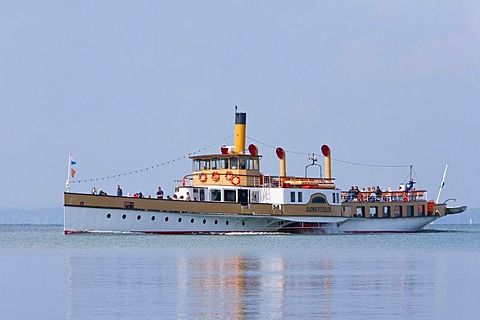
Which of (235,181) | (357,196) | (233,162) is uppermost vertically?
(233,162)

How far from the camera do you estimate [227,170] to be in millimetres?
74438

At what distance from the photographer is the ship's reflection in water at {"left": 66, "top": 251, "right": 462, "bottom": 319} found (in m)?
28.0

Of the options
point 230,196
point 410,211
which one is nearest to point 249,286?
point 230,196

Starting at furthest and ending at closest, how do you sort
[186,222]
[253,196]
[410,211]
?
1. [410,211]
2. [253,196]
3. [186,222]

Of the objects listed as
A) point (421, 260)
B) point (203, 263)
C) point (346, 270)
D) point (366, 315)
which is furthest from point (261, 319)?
point (421, 260)

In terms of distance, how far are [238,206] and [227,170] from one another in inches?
101

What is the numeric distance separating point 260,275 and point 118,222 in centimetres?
3256

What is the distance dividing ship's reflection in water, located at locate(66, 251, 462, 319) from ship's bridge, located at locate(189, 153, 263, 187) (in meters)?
23.8

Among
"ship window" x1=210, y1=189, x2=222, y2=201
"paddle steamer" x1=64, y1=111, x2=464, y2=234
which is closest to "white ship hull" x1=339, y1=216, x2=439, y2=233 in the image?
"paddle steamer" x1=64, y1=111, x2=464, y2=234

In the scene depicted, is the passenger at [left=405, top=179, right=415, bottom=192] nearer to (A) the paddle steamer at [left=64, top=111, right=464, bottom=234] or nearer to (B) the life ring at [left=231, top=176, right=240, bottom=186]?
(A) the paddle steamer at [left=64, top=111, right=464, bottom=234]

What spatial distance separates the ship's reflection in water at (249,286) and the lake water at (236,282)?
0.03 m

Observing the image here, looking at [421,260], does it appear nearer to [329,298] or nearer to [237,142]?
[329,298]

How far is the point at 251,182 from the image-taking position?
247ft

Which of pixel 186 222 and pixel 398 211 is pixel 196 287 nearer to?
pixel 186 222
